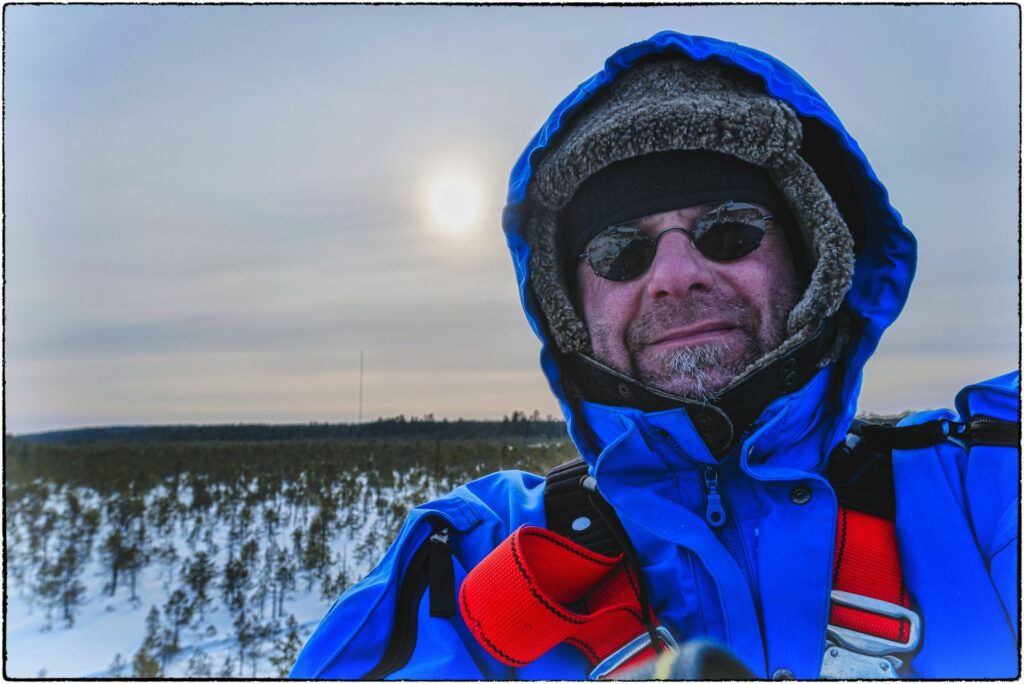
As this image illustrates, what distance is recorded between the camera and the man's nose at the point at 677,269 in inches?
64.1

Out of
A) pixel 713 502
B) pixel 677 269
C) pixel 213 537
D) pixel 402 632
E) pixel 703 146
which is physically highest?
pixel 213 537

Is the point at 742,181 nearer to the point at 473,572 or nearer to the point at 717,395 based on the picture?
the point at 717,395

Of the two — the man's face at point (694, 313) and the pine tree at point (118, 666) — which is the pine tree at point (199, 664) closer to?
the pine tree at point (118, 666)

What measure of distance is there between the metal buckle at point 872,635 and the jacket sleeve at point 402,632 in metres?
0.72

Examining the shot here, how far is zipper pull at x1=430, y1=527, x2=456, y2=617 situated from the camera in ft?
4.90

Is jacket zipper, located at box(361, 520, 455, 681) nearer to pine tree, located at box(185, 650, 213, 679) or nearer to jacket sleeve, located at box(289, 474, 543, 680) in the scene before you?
jacket sleeve, located at box(289, 474, 543, 680)

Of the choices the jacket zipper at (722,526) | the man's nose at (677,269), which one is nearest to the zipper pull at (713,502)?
the jacket zipper at (722,526)

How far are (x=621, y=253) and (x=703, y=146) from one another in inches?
14.2

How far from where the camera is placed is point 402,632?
59.4 inches

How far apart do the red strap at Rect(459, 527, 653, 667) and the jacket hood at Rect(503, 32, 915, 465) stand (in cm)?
34

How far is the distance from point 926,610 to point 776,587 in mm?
284

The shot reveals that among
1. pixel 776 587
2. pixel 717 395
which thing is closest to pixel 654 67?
pixel 717 395

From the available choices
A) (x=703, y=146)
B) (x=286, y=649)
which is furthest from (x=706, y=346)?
(x=286, y=649)

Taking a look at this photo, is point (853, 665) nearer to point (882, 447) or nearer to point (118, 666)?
point (882, 447)
